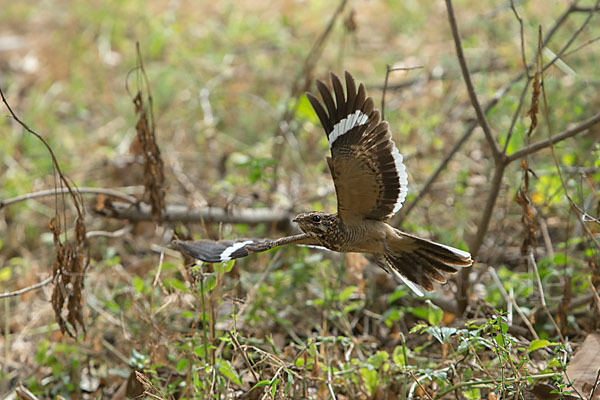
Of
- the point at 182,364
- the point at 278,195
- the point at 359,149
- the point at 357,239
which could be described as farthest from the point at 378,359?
the point at 278,195

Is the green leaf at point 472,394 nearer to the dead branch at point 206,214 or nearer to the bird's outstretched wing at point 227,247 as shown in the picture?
the bird's outstretched wing at point 227,247

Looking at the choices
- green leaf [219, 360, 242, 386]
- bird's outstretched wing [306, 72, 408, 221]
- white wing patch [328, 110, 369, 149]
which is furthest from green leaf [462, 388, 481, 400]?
white wing patch [328, 110, 369, 149]

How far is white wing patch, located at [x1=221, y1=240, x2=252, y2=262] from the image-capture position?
259 cm

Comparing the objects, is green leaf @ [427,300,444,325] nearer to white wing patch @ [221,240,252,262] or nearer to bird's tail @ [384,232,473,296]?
bird's tail @ [384,232,473,296]

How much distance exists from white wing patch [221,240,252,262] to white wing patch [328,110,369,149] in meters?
0.60

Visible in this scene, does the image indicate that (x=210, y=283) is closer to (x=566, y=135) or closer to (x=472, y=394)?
(x=472, y=394)

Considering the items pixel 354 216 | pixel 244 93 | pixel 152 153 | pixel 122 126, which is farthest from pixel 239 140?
pixel 354 216

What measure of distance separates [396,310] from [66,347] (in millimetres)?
1709

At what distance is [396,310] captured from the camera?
135 inches

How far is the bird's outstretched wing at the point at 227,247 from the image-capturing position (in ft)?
8.47

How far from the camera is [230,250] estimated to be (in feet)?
8.90

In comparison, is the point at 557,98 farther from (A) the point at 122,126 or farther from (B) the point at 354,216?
(A) the point at 122,126

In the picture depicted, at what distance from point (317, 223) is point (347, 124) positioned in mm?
398

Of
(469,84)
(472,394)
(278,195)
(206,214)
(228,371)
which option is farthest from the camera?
(278,195)
